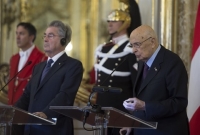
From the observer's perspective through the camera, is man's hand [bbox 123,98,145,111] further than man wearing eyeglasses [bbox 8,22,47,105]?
No

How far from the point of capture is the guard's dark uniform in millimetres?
5035

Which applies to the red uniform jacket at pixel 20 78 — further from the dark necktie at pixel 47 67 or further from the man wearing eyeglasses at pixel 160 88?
the man wearing eyeglasses at pixel 160 88

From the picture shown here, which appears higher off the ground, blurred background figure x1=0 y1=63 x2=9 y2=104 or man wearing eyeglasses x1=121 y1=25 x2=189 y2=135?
man wearing eyeglasses x1=121 y1=25 x2=189 y2=135

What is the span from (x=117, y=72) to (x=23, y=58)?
40.0 inches

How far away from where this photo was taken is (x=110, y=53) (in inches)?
205

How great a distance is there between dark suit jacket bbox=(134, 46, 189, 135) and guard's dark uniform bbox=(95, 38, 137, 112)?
4.09 feet

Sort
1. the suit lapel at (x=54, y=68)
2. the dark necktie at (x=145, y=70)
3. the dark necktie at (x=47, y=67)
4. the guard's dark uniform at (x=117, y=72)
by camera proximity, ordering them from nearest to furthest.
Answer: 1. the dark necktie at (x=145, y=70)
2. the suit lapel at (x=54, y=68)
3. the dark necktie at (x=47, y=67)
4. the guard's dark uniform at (x=117, y=72)

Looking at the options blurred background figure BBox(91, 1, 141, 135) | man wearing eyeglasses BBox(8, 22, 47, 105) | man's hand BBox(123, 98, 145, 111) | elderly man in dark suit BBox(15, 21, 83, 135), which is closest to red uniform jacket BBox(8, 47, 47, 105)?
man wearing eyeglasses BBox(8, 22, 47, 105)

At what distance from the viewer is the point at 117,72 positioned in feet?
16.7

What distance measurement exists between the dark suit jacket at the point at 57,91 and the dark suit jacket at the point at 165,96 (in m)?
0.57

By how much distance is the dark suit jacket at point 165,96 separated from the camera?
3.57m

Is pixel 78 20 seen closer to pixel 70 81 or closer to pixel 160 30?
pixel 160 30

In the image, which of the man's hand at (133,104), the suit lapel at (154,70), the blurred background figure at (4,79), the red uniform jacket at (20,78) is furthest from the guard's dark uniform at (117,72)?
the man's hand at (133,104)

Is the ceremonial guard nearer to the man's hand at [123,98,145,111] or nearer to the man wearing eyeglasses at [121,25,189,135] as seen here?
the man wearing eyeglasses at [121,25,189,135]
